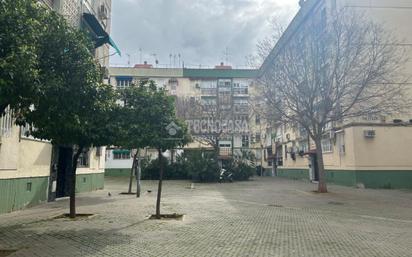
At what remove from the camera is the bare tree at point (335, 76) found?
Result: 1981cm

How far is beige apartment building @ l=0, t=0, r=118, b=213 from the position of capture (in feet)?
40.2

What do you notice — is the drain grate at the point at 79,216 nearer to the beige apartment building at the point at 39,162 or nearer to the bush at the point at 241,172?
the beige apartment building at the point at 39,162

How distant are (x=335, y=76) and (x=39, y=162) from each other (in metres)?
15.4

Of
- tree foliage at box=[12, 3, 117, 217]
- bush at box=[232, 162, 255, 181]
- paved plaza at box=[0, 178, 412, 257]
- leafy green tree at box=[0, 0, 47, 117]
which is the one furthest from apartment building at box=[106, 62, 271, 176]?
leafy green tree at box=[0, 0, 47, 117]

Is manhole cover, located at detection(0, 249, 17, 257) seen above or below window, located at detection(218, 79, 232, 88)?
below

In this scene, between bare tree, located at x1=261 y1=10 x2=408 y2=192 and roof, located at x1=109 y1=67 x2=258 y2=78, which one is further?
roof, located at x1=109 y1=67 x2=258 y2=78

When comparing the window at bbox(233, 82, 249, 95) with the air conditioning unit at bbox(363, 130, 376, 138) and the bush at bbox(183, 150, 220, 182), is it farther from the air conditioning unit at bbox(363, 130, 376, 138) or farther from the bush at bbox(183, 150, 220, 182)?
the air conditioning unit at bbox(363, 130, 376, 138)

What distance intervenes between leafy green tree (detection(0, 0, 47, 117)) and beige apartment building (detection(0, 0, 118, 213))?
2.46 metres

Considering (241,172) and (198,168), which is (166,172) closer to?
(198,168)

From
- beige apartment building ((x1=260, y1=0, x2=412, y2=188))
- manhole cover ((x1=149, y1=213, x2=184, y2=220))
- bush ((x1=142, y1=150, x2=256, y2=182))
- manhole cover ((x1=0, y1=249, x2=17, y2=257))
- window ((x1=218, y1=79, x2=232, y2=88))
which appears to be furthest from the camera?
window ((x1=218, y1=79, x2=232, y2=88))

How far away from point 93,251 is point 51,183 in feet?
33.1

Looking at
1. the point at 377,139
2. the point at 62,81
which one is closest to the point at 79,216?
the point at 62,81

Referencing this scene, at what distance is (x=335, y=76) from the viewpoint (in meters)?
19.9

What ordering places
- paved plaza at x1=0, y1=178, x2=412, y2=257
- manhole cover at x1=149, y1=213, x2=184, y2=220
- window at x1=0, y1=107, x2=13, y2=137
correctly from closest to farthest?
paved plaza at x1=0, y1=178, x2=412, y2=257 < manhole cover at x1=149, y1=213, x2=184, y2=220 < window at x1=0, y1=107, x2=13, y2=137
